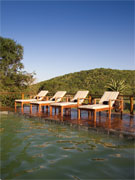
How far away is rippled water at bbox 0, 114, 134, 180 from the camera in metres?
2.75

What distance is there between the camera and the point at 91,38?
17219 millimetres

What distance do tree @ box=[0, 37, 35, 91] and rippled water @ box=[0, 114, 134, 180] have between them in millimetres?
9369

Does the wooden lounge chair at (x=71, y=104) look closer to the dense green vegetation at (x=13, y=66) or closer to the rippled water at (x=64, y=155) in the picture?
the rippled water at (x=64, y=155)

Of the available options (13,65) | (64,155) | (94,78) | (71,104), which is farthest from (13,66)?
(94,78)

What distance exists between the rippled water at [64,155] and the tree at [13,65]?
30.7 ft

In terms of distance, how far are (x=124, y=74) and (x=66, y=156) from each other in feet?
89.4

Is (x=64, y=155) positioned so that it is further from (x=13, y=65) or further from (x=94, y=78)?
(x=94, y=78)

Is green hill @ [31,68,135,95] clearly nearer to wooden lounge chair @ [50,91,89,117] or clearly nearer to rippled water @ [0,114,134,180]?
wooden lounge chair @ [50,91,89,117]

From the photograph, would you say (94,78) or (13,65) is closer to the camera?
(13,65)

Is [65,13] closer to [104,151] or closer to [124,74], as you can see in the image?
[104,151]

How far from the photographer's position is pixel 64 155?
3.42 m

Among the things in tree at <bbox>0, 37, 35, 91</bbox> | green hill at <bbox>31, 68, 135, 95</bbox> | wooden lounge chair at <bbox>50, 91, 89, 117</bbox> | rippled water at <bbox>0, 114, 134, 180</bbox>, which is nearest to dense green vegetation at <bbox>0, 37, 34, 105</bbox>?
tree at <bbox>0, 37, 35, 91</bbox>

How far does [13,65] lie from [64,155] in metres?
12.3

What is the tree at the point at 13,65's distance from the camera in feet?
46.2
